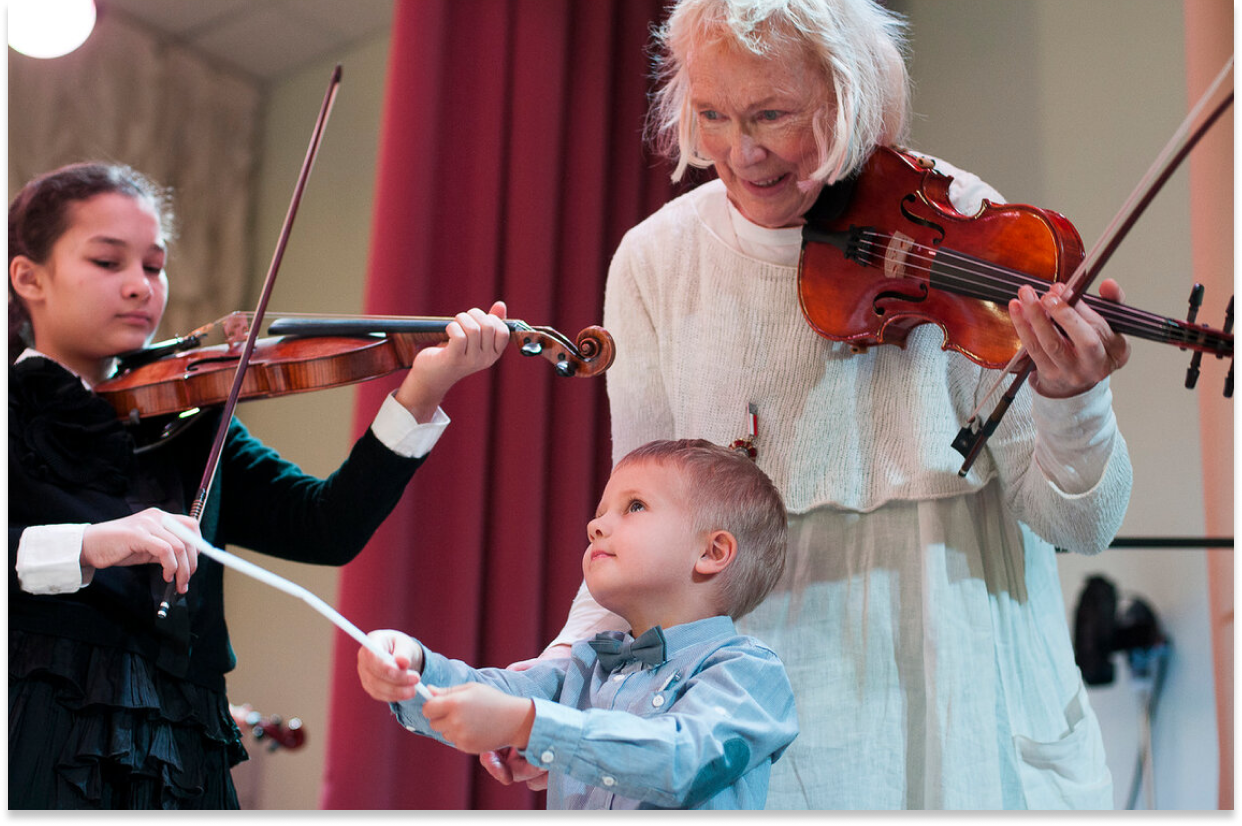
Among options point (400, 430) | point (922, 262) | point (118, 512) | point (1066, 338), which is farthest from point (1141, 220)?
point (118, 512)

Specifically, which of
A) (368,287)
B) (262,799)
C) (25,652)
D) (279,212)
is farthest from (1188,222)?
(262,799)

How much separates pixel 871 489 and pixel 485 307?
1.06 m

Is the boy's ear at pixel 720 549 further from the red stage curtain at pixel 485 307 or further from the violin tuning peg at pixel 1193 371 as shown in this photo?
the red stage curtain at pixel 485 307

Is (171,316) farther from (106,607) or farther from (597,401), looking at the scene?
(106,607)

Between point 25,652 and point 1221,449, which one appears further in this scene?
point 1221,449

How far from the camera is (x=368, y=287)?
1948mm

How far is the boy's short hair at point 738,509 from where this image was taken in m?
1.03

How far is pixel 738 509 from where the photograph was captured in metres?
1.04

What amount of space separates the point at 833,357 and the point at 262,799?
2.25m

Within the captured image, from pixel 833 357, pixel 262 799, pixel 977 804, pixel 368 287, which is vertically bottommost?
pixel 262 799

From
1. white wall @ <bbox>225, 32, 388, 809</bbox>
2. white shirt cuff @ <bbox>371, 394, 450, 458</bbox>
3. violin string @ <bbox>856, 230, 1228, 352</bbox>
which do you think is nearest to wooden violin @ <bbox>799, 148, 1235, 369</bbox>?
violin string @ <bbox>856, 230, 1228, 352</bbox>

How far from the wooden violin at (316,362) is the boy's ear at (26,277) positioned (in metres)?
0.13

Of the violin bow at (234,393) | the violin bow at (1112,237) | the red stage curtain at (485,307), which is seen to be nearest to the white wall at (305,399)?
the red stage curtain at (485,307)

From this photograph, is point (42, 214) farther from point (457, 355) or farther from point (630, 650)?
point (630, 650)
